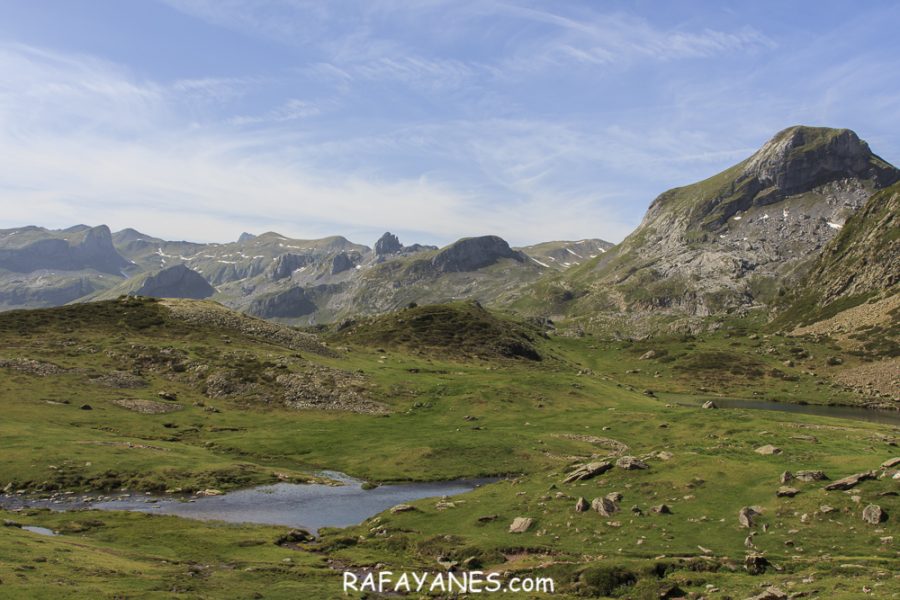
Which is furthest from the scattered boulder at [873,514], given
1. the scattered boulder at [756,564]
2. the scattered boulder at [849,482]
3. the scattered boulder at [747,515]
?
the scattered boulder at [756,564]

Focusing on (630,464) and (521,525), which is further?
(630,464)

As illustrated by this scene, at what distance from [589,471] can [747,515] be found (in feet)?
47.8

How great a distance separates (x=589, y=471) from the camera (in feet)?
175

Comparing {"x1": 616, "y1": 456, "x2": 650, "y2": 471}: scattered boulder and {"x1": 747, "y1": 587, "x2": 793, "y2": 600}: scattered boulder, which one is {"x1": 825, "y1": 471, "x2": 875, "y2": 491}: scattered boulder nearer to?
{"x1": 616, "y1": 456, "x2": 650, "y2": 471}: scattered boulder

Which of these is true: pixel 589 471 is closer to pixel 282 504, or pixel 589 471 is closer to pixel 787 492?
pixel 787 492

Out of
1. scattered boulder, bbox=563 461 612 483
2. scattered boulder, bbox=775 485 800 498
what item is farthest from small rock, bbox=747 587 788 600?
scattered boulder, bbox=563 461 612 483

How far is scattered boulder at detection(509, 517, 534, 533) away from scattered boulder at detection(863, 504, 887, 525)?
2204 cm

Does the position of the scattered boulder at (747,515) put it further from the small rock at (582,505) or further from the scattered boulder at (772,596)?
the scattered boulder at (772,596)

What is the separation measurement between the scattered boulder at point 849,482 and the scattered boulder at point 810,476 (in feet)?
5.34

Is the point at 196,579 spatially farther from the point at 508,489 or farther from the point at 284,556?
the point at 508,489

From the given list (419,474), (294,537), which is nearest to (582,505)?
(294,537)

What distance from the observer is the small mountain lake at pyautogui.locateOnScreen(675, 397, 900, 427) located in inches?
5388

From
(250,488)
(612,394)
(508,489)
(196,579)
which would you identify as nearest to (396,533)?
(508,489)

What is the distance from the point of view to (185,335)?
14312 cm
